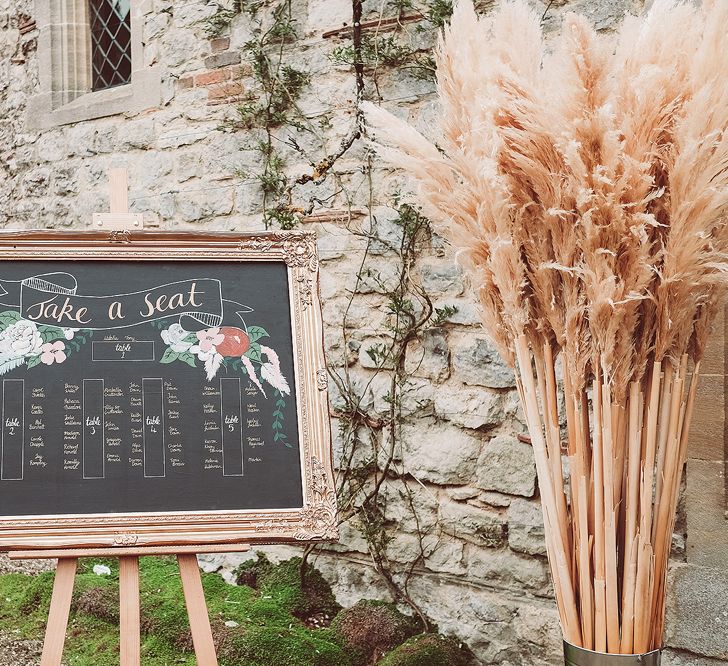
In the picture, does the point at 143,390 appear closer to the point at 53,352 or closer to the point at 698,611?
the point at 53,352

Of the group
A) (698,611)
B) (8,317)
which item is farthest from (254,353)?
(698,611)

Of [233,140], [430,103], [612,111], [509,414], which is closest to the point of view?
[612,111]

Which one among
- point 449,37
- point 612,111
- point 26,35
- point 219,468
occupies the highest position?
point 26,35

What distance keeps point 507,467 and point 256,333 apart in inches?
50.0

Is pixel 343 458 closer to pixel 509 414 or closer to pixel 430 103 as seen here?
pixel 509 414

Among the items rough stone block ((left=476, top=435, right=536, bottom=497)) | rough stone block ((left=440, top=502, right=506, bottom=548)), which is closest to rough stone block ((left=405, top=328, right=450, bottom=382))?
rough stone block ((left=476, top=435, right=536, bottom=497))

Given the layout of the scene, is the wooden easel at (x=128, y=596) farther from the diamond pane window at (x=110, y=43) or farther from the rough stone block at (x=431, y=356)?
the diamond pane window at (x=110, y=43)

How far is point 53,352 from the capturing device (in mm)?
2123

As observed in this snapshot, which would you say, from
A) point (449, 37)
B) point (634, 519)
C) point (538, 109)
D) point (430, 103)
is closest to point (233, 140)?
point (430, 103)

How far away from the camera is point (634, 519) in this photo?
1.88m

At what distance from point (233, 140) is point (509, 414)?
1.88m

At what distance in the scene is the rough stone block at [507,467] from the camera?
3012mm

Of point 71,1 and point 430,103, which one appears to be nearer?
point 430,103

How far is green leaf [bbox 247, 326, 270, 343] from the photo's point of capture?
225cm
